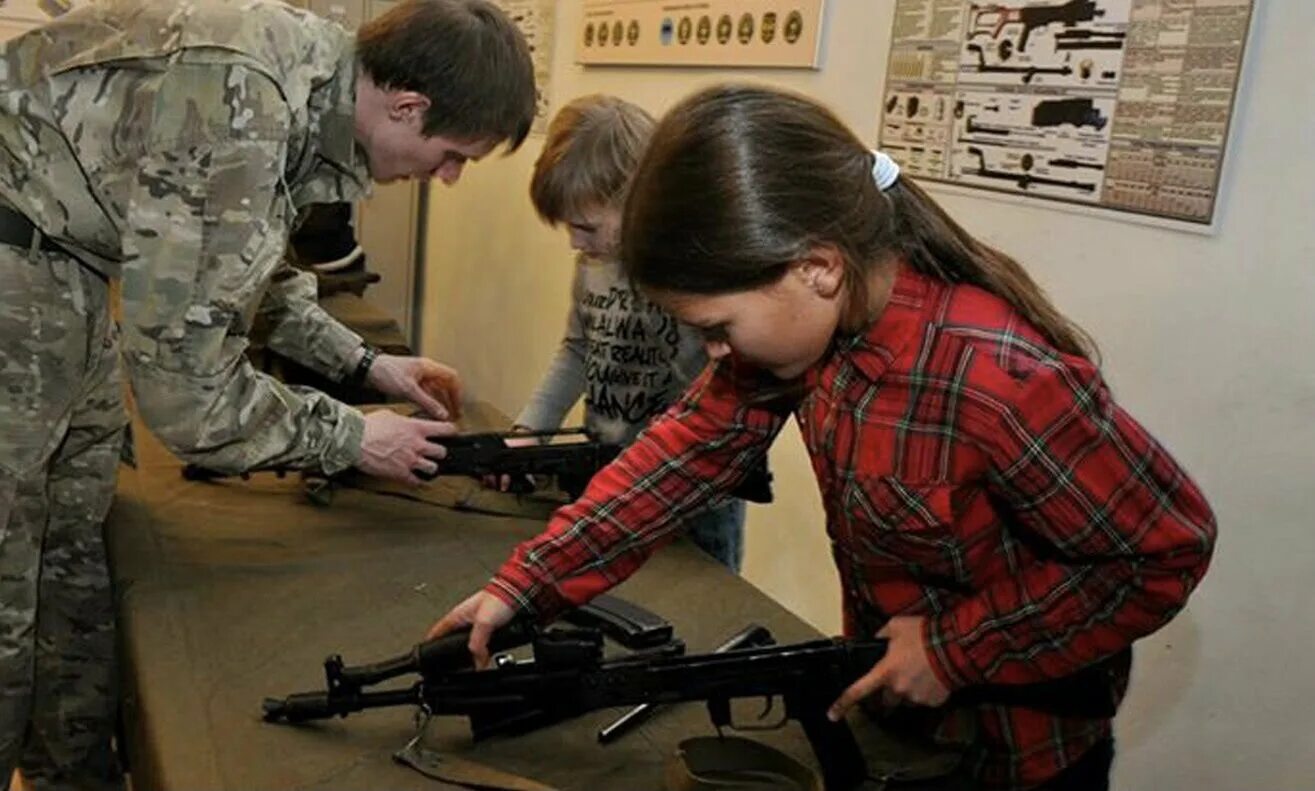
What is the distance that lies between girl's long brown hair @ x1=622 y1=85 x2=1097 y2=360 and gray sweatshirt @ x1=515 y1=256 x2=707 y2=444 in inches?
28.2

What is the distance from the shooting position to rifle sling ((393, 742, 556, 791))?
0.98 m

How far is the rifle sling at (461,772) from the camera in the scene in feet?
3.23

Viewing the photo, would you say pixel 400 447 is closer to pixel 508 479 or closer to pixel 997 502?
pixel 508 479

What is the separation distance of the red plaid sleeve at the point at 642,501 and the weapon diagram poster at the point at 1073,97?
779 mm

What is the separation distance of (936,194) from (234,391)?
47.4 inches

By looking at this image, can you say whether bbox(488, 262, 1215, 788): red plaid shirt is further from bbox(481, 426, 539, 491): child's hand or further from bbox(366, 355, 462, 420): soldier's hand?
bbox(366, 355, 462, 420): soldier's hand

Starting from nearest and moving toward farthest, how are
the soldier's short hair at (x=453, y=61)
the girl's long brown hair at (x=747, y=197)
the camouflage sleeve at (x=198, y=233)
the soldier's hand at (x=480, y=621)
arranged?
the girl's long brown hair at (x=747, y=197), the soldier's hand at (x=480, y=621), the camouflage sleeve at (x=198, y=233), the soldier's short hair at (x=453, y=61)

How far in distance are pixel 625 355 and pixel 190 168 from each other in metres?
0.69

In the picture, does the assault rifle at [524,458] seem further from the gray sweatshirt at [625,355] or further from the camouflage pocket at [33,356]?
the camouflage pocket at [33,356]

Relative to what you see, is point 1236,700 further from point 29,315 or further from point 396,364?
point 29,315

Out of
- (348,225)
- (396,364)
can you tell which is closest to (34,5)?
(348,225)

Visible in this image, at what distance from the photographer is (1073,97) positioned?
1.63 m

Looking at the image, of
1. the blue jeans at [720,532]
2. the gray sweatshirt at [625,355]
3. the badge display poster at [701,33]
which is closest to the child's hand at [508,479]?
the gray sweatshirt at [625,355]

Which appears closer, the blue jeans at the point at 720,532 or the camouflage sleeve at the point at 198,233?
the camouflage sleeve at the point at 198,233
